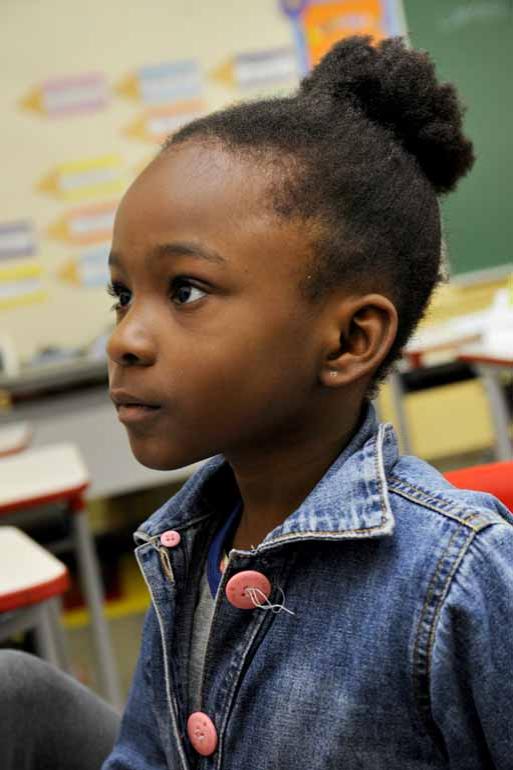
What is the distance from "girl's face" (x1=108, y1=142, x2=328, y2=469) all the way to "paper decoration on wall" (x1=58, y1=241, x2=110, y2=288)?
12.2 feet

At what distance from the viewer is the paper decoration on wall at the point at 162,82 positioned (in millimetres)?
4352

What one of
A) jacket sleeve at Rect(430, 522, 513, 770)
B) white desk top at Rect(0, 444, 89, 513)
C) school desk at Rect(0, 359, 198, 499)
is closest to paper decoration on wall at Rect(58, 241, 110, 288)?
school desk at Rect(0, 359, 198, 499)

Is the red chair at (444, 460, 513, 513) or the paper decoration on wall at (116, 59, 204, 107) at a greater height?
the paper decoration on wall at (116, 59, 204, 107)

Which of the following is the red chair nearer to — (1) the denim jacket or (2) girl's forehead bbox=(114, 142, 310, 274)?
(1) the denim jacket

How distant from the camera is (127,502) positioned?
4.52 m

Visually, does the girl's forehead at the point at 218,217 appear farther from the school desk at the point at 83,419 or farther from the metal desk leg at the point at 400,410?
the school desk at the point at 83,419

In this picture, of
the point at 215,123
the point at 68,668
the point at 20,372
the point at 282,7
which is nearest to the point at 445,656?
the point at 215,123

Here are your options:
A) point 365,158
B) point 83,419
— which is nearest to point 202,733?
point 365,158

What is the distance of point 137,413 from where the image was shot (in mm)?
718

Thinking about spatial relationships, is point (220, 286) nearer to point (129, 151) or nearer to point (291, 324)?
point (291, 324)

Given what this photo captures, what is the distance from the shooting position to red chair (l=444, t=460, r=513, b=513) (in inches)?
34.9

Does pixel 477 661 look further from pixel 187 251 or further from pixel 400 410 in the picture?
pixel 400 410

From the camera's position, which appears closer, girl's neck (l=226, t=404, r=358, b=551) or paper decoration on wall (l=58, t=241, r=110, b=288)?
girl's neck (l=226, t=404, r=358, b=551)

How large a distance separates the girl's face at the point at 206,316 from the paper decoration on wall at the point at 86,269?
12.2ft
